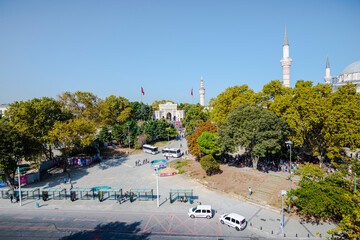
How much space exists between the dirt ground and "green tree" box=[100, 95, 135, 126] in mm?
33555

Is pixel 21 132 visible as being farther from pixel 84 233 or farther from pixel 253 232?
pixel 253 232

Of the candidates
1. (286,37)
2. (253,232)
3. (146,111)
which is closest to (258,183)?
(253,232)

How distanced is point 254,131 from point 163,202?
53.2 ft

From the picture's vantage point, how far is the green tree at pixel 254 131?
2775 centimetres

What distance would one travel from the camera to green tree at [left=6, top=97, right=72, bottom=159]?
31130 millimetres

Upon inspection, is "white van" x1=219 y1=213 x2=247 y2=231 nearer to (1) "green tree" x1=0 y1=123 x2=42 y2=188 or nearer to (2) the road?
(2) the road

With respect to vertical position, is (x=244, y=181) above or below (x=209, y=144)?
below

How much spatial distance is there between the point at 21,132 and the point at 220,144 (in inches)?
1121

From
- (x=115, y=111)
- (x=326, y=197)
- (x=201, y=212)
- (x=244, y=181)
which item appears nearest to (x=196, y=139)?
(x=244, y=181)

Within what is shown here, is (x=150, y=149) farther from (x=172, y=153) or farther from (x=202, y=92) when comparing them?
(x=202, y=92)

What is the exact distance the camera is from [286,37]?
5488 centimetres

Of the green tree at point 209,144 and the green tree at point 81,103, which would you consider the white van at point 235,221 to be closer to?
the green tree at point 209,144

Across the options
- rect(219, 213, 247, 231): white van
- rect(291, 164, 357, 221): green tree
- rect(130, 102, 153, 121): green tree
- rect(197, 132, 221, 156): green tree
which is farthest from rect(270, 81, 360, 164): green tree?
rect(130, 102, 153, 121): green tree

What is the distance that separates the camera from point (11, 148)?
2544 centimetres
